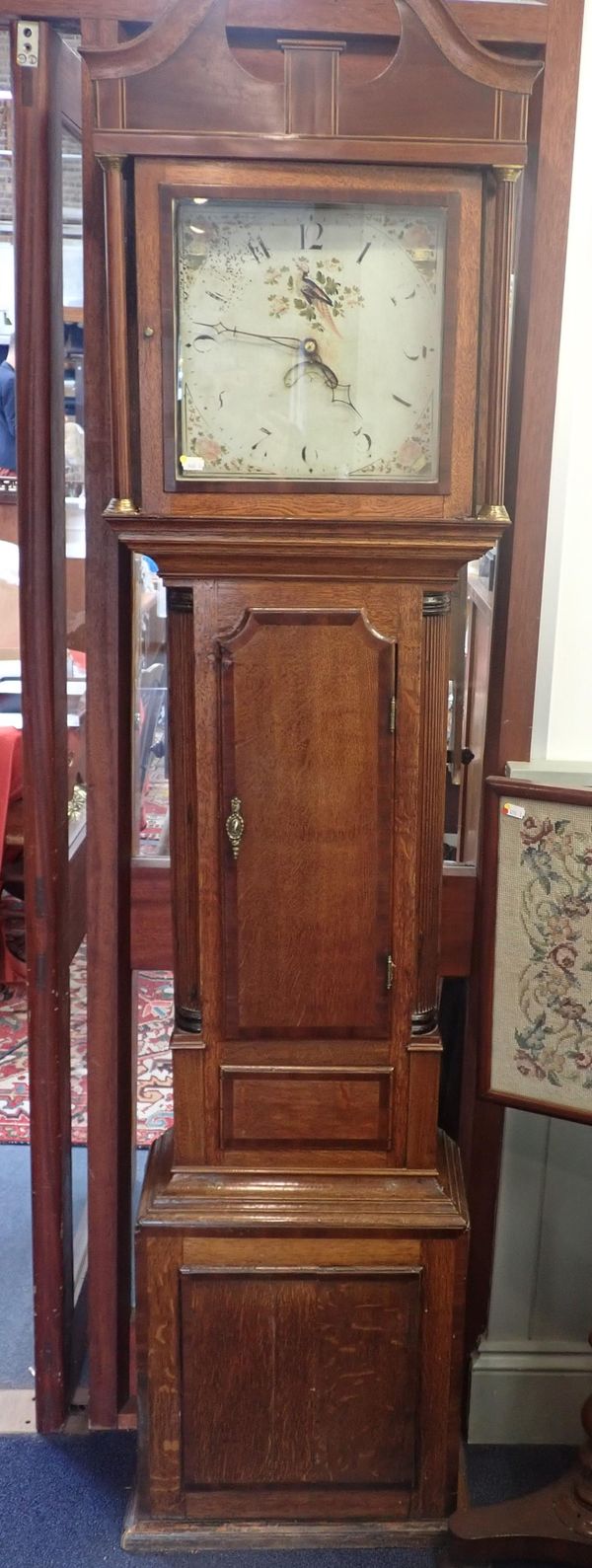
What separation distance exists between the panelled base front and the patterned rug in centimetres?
98

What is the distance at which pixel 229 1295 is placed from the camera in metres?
1.84

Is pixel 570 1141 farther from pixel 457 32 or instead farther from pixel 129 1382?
pixel 457 32

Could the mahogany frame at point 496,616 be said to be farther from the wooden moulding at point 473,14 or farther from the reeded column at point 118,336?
the reeded column at point 118,336

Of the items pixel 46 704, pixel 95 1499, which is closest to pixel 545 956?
pixel 46 704

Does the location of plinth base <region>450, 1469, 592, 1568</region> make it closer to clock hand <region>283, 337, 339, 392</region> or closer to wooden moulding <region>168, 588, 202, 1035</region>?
wooden moulding <region>168, 588, 202, 1035</region>

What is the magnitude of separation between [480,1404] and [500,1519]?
276 mm

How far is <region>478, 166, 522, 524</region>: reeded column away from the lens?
5.02 ft

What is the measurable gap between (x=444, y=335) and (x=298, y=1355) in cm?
135

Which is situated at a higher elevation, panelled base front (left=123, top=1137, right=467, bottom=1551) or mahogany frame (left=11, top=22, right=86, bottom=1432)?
mahogany frame (left=11, top=22, right=86, bottom=1432)

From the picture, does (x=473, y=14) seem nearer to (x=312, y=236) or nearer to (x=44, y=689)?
(x=312, y=236)

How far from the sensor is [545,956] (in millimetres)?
1829

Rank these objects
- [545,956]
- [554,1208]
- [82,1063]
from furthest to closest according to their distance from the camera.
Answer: [82,1063], [554,1208], [545,956]

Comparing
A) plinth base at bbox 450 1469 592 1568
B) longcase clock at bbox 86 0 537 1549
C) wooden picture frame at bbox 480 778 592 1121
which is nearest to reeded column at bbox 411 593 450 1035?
longcase clock at bbox 86 0 537 1549

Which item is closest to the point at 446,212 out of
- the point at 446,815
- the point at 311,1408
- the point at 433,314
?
the point at 433,314
